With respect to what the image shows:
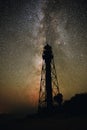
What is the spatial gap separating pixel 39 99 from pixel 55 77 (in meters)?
5.12

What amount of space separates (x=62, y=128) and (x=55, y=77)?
19.6m

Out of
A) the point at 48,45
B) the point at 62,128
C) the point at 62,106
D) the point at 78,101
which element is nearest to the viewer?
the point at 62,128

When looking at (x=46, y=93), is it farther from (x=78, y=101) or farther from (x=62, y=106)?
(x=78, y=101)

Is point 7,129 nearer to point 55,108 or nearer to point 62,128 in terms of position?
point 62,128

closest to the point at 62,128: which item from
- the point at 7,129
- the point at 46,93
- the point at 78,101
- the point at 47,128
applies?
the point at 47,128

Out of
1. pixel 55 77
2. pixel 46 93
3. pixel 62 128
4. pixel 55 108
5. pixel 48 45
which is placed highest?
pixel 48 45

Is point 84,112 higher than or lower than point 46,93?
lower

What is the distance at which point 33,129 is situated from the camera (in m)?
25.2

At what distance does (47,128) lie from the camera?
24.5m

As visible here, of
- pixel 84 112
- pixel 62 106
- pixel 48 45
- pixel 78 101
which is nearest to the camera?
pixel 84 112

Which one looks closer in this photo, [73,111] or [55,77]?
[73,111]

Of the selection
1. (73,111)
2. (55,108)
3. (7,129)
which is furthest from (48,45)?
(7,129)

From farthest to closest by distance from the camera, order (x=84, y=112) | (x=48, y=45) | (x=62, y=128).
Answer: (x=48, y=45) → (x=84, y=112) → (x=62, y=128)

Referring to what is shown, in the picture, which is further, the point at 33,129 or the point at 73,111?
the point at 73,111
